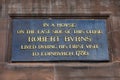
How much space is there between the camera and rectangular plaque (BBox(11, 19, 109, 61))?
11.0 m

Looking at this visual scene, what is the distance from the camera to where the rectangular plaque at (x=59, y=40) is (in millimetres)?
10961

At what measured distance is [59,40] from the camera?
1116 cm

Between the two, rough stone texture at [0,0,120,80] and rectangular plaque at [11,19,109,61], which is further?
rectangular plaque at [11,19,109,61]

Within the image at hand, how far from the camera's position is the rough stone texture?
10656 millimetres

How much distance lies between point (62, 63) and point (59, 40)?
29.1 inches

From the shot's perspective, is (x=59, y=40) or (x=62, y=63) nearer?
(x=62, y=63)

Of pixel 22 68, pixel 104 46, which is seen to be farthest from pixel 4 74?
pixel 104 46

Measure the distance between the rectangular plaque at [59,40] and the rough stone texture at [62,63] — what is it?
7.6 inches

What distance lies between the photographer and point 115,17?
455 inches

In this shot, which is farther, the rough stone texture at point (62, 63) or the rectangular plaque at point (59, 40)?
the rectangular plaque at point (59, 40)

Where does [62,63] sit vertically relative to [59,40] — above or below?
below

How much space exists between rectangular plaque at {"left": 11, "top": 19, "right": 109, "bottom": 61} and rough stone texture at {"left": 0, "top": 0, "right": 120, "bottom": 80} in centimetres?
A: 19

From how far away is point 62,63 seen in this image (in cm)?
1088

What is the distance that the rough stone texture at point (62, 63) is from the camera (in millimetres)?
10656
